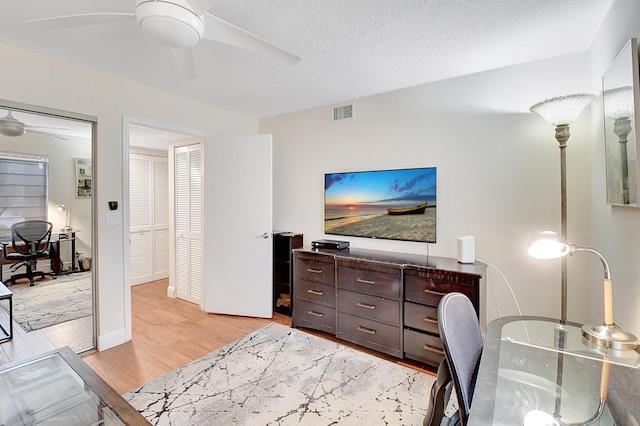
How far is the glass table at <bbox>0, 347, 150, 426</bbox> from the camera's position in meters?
1.20

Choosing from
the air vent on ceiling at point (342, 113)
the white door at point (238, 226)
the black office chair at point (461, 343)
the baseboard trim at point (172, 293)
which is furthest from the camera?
the baseboard trim at point (172, 293)

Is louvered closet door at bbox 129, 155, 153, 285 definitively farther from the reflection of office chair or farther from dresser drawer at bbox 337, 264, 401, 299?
dresser drawer at bbox 337, 264, 401, 299

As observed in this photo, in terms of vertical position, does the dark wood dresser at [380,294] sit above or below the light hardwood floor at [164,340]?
above

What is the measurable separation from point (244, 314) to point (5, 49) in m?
3.09

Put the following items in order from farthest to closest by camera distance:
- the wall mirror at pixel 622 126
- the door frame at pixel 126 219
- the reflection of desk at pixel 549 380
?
the door frame at pixel 126 219 < the wall mirror at pixel 622 126 < the reflection of desk at pixel 549 380

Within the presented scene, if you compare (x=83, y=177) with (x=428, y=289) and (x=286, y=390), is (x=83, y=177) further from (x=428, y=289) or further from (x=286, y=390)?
(x=428, y=289)

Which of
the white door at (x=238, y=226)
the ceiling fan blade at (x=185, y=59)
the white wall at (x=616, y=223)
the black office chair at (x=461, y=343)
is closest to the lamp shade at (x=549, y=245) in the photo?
Result: the black office chair at (x=461, y=343)

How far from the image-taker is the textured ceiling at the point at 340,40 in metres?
1.72

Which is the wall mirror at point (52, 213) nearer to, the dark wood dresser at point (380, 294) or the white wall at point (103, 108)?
the white wall at point (103, 108)

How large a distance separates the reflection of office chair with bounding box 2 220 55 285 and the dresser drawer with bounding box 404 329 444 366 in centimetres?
319

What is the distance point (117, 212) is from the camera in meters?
2.77

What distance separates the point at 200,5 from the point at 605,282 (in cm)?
209

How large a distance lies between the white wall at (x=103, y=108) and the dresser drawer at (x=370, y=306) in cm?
213

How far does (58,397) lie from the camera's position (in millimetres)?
1325
